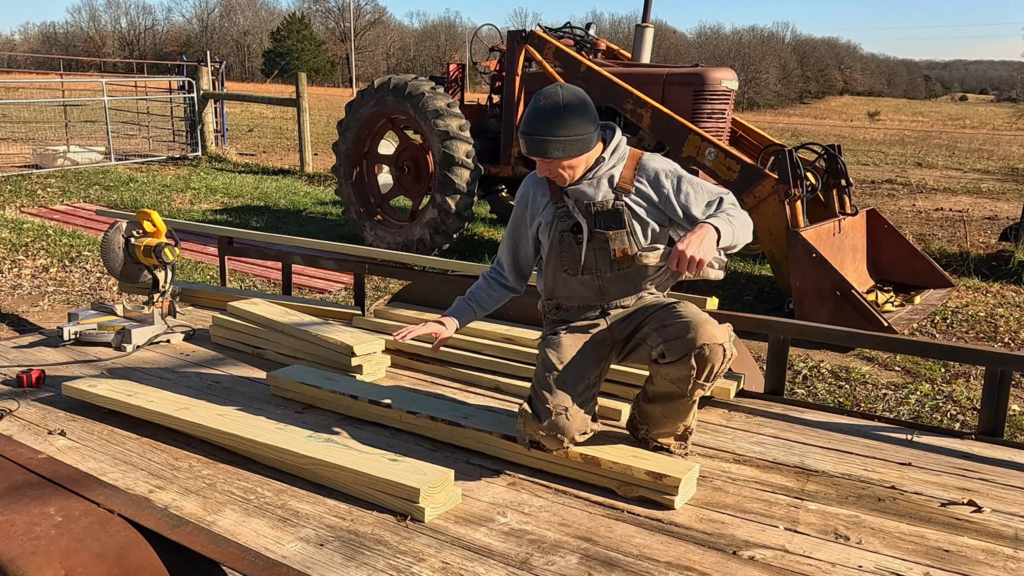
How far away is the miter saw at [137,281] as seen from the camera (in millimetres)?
4219

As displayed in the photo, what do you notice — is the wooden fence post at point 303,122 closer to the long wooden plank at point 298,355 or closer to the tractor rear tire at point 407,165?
the tractor rear tire at point 407,165

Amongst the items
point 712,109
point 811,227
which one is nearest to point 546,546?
point 811,227

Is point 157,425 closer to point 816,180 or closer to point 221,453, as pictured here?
point 221,453

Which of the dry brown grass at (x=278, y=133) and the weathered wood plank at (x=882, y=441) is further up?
the dry brown grass at (x=278, y=133)

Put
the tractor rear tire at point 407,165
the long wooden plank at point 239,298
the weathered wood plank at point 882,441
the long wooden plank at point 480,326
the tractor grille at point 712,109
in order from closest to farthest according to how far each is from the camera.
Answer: the weathered wood plank at point 882,441 < the long wooden plank at point 480,326 < the long wooden plank at point 239,298 < the tractor grille at point 712,109 < the tractor rear tire at point 407,165

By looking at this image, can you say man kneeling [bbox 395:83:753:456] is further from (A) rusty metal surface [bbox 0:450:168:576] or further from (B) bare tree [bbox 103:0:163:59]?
(B) bare tree [bbox 103:0:163:59]

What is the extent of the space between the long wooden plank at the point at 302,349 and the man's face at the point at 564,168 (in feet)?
4.76

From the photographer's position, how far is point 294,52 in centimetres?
4662

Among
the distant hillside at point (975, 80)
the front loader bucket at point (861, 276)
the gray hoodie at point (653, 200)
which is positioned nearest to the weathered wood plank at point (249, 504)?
the gray hoodie at point (653, 200)

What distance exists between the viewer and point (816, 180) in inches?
224

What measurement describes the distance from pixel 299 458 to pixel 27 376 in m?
1.62

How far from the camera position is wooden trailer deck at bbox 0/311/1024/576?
2.37 m

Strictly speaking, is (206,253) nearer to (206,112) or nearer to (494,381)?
(494,381)

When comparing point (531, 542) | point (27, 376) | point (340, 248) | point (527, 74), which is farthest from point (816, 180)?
point (27, 376)
